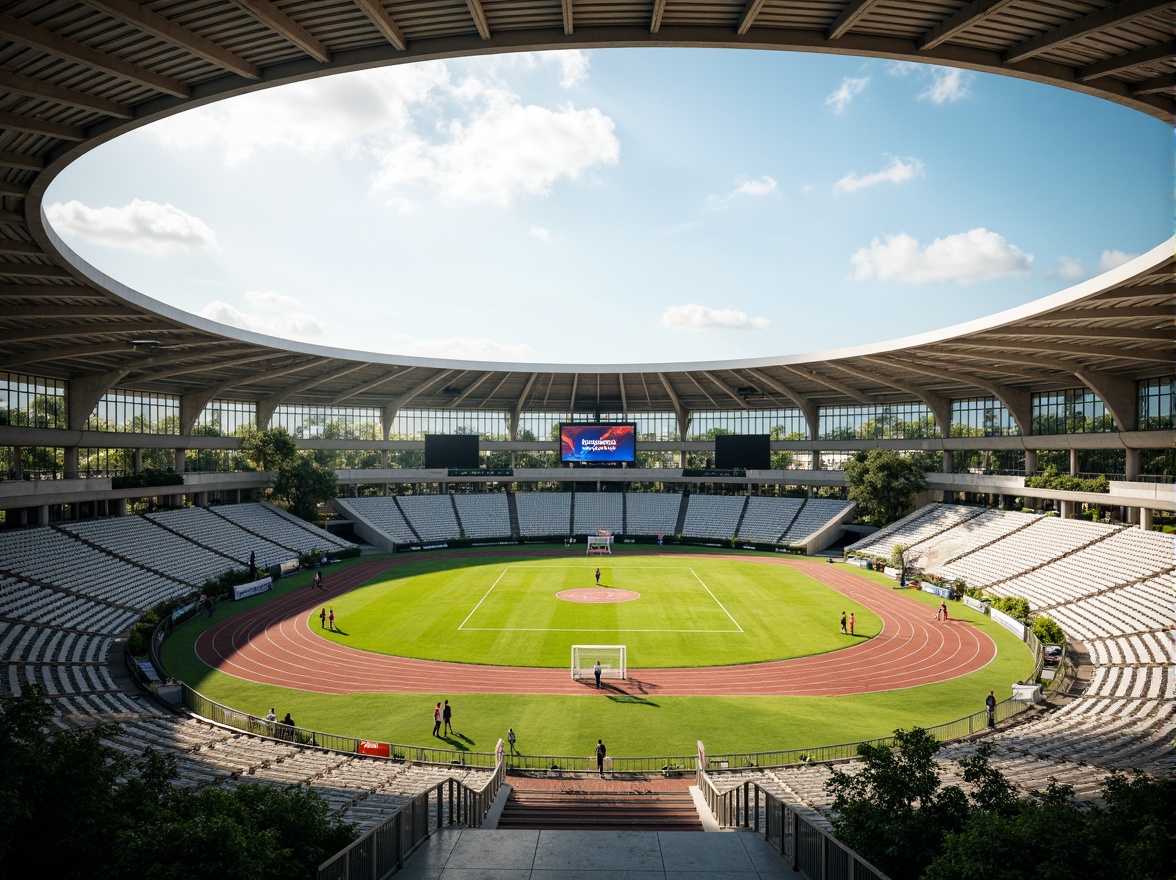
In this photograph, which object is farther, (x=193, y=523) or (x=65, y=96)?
(x=193, y=523)

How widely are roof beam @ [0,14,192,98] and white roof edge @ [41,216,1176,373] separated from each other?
1058 cm

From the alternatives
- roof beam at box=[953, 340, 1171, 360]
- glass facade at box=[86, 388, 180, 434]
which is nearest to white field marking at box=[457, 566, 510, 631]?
glass facade at box=[86, 388, 180, 434]

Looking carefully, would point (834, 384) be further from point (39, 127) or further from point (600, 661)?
point (39, 127)

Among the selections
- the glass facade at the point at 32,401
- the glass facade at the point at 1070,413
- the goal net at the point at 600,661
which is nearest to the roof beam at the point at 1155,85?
the goal net at the point at 600,661

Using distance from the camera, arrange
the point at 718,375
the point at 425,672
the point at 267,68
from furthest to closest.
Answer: the point at 718,375 < the point at 425,672 < the point at 267,68

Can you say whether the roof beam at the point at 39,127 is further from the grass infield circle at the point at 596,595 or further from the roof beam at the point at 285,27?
the grass infield circle at the point at 596,595

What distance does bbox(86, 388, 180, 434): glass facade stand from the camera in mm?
53281

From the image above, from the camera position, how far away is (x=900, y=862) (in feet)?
28.7

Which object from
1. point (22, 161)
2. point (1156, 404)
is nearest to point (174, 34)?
point (22, 161)

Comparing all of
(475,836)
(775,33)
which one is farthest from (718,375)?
(475,836)

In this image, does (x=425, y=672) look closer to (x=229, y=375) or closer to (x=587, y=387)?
(x=229, y=375)

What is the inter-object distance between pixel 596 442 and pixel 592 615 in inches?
1254

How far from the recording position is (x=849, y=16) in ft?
39.3

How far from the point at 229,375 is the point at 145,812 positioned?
55154mm
